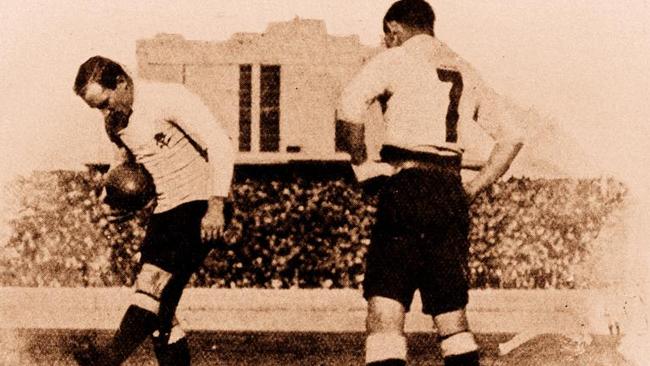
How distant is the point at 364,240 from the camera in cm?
1308

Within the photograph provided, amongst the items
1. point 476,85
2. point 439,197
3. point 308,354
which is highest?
point 476,85

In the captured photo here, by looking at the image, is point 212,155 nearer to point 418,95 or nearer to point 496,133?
point 418,95

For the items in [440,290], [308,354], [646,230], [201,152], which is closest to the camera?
[440,290]

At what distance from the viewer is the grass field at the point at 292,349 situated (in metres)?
8.86

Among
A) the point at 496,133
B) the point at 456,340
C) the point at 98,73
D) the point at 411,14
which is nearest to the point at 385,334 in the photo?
the point at 456,340

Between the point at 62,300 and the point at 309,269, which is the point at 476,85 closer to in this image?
the point at 62,300

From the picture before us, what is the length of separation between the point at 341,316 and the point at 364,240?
2208 millimetres

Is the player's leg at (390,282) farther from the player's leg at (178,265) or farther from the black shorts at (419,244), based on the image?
the player's leg at (178,265)

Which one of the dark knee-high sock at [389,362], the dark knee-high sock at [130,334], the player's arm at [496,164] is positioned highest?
the player's arm at [496,164]

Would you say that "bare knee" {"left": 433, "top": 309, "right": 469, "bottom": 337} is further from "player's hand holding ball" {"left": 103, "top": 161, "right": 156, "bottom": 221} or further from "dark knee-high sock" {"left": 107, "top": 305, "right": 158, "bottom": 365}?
"player's hand holding ball" {"left": 103, "top": 161, "right": 156, "bottom": 221}

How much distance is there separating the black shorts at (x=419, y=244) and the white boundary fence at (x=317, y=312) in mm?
4361

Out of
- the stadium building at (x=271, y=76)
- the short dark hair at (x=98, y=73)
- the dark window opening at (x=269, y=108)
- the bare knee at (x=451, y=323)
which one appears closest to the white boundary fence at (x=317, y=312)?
the short dark hair at (x=98, y=73)

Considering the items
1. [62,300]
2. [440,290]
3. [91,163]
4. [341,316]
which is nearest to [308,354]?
[341,316]

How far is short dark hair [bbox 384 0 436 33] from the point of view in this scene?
6.59 m
